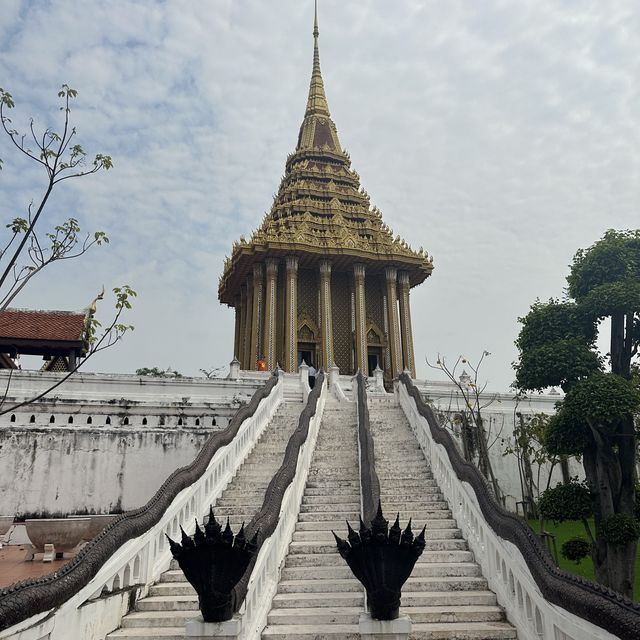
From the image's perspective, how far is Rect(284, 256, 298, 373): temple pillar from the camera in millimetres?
26892

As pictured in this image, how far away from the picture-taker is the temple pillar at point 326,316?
27297 millimetres

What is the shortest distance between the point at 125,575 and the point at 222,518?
2.77m

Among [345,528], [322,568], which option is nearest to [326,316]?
[345,528]

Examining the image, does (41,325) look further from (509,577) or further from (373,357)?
(373,357)

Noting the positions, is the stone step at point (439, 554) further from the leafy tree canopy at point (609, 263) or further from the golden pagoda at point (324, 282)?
the golden pagoda at point (324, 282)

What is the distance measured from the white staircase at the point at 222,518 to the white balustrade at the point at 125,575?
134 mm

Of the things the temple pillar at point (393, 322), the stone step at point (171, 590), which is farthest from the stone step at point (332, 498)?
the temple pillar at point (393, 322)

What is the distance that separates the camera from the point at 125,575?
6.39 meters

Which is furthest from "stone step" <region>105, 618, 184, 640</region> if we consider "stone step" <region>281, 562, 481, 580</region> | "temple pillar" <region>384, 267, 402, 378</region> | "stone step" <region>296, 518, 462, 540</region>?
"temple pillar" <region>384, 267, 402, 378</region>

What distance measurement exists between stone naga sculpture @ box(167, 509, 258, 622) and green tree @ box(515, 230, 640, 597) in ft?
18.0

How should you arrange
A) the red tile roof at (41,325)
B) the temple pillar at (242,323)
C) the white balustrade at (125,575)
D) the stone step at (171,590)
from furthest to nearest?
the temple pillar at (242,323) → the red tile roof at (41,325) → the stone step at (171,590) → the white balustrade at (125,575)

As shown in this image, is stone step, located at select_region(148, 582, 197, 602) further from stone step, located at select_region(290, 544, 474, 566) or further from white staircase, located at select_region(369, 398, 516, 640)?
white staircase, located at select_region(369, 398, 516, 640)

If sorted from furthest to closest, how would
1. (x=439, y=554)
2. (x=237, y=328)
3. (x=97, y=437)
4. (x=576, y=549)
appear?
(x=237, y=328), (x=97, y=437), (x=576, y=549), (x=439, y=554)

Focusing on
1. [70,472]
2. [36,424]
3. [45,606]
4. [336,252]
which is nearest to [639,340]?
[45,606]
